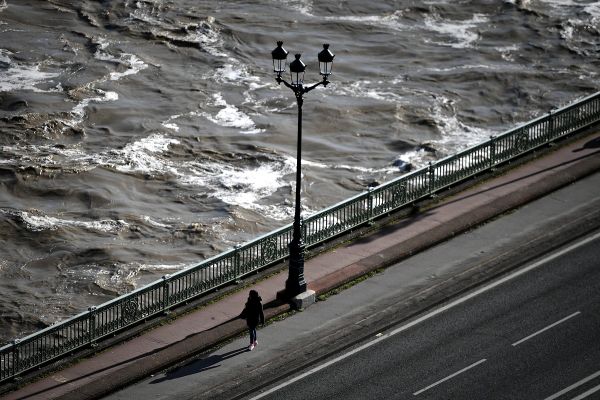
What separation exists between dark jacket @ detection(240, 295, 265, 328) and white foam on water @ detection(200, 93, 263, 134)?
93.1 ft

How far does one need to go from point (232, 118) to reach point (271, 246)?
25.3 meters

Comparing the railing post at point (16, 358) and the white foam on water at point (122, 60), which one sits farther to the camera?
the white foam on water at point (122, 60)

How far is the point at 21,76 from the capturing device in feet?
199

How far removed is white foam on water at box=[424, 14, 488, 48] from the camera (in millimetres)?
68812

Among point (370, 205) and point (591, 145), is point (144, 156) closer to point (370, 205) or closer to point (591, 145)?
point (370, 205)

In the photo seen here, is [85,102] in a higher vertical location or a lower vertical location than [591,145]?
lower

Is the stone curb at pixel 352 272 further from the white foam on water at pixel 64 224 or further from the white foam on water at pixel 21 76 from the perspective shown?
the white foam on water at pixel 21 76

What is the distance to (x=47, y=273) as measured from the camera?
140 ft

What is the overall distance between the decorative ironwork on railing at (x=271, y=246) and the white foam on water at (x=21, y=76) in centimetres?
2803

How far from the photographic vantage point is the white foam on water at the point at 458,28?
6881 centimetres

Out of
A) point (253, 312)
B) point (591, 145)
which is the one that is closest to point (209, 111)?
point (591, 145)

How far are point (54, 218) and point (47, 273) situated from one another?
4.99m

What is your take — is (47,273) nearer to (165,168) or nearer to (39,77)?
(165,168)

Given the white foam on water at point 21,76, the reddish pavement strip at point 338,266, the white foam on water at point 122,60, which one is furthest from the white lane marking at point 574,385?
the white foam on water at point 122,60
